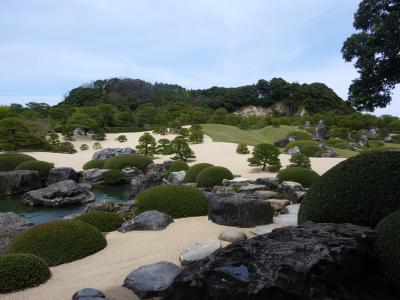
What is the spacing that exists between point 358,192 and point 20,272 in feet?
14.8

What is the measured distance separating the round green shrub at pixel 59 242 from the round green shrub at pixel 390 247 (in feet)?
15.1

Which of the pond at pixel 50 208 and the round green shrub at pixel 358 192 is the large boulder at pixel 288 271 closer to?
the round green shrub at pixel 358 192

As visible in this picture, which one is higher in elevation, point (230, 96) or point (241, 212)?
point (230, 96)

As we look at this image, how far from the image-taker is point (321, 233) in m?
4.03

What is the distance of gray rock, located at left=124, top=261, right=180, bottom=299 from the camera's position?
4.88 metres

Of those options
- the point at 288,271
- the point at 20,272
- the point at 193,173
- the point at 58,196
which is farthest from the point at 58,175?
the point at 288,271

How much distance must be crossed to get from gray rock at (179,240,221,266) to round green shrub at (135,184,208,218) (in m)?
3.10

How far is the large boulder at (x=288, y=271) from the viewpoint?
129 inches

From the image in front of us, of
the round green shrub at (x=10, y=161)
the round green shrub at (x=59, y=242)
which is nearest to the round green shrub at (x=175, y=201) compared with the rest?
the round green shrub at (x=59, y=242)

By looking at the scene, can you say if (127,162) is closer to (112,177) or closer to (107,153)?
(112,177)

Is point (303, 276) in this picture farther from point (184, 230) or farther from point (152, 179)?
point (152, 179)

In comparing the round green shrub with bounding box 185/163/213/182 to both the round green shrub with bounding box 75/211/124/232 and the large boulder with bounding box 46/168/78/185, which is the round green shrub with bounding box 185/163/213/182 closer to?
the large boulder with bounding box 46/168/78/185

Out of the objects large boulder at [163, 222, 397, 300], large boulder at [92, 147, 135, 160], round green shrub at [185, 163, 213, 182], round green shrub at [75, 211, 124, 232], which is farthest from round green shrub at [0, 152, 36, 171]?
large boulder at [163, 222, 397, 300]

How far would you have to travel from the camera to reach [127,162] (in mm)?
21266
